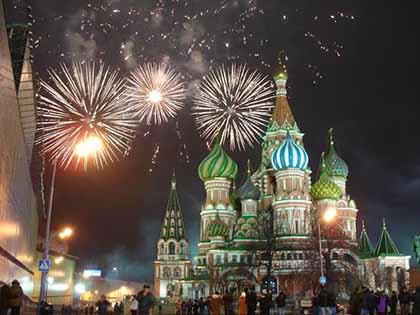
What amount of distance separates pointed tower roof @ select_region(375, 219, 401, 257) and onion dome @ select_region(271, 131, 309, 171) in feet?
52.3

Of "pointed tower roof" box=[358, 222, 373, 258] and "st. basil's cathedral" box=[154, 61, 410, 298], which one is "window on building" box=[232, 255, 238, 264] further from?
"pointed tower roof" box=[358, 222, 373, 258]

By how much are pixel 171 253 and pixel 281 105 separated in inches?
1094

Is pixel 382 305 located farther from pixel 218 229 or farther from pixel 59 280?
pixel 218 229

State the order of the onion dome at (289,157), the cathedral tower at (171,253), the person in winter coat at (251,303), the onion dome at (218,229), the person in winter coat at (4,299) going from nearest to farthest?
the person in winter coat at (4,299) < the person in winter coat at (251,303) < the onion dome at (289,157) < the onion dome at (218,229) < the cathedral tower at (171,253)

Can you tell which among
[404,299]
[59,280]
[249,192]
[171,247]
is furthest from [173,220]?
[404,299]

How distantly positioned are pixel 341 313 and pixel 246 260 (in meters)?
34.3

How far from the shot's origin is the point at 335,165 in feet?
263

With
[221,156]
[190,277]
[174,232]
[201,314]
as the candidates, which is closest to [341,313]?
Result: [201,314]

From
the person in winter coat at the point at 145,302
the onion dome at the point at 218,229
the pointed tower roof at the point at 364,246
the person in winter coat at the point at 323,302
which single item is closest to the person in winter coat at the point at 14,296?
the person in winter coat at the point at 145,302

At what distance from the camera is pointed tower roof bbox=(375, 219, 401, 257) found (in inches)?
2773

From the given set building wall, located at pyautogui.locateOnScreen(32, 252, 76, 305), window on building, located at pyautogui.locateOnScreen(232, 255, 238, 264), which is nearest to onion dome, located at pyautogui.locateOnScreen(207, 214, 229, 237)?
window on building, located at pyautogui.locateOnScreen(232, 255, 238, 264)

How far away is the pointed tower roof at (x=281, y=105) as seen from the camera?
7444 centimetres

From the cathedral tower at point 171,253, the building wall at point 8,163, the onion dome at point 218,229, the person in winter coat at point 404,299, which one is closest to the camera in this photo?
the building wall at point 8,163

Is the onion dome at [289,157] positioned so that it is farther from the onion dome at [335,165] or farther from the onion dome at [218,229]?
the onion dome at [335,165]
